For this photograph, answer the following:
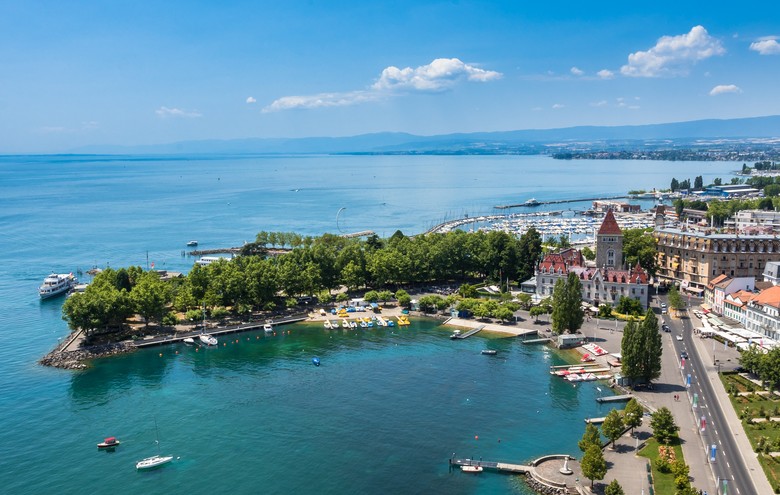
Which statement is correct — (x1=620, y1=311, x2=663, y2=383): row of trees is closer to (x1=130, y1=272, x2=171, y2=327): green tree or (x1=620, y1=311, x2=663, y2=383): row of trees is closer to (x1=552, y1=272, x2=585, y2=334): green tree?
(x1=552, y1=272, x2=585, y2=334): green tree

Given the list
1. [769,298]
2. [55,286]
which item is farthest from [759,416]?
[55,286]

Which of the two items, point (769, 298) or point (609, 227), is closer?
point (769, 298)

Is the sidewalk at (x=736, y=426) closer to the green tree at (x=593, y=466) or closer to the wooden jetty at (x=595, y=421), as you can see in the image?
the wooden jetty at (x=595, y=421)

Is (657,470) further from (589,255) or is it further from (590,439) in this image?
(589,255)

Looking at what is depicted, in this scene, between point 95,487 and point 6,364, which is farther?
point 6,364

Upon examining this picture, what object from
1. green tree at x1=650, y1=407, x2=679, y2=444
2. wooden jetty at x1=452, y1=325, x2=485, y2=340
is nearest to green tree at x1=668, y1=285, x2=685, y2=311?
wooden jetty at x1=452, y1=325, x2=485, y2=340

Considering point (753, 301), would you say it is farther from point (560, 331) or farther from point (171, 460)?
point (171, 460)

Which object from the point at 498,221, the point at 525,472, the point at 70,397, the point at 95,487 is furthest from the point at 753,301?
the point at 498,221
